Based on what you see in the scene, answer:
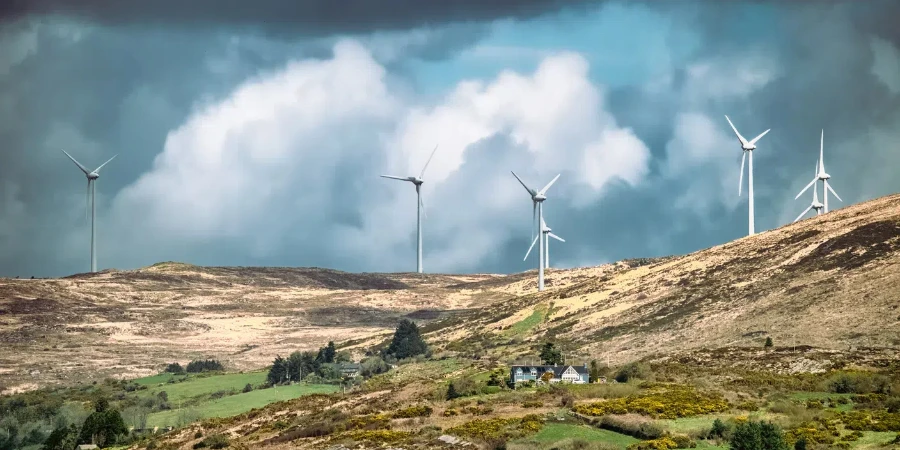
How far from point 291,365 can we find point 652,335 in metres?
46.9

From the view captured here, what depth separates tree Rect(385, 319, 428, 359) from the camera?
162000 mm

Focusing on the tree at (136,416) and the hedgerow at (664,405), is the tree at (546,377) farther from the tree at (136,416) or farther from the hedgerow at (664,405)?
the tree at (136,416)

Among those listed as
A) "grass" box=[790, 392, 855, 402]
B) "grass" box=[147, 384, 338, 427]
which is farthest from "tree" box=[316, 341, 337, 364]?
"grass" box=[790, 392, 855, 402]

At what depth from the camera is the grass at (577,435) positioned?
78812mm

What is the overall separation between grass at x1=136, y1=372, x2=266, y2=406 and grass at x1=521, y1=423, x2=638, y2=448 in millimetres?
75503

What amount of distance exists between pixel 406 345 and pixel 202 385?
2655 centimetres

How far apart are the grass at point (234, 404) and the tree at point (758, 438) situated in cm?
6840

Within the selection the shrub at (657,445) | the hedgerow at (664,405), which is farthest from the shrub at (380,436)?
the shrub at (657,445)

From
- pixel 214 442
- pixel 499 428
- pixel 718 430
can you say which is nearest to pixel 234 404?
pixel 214 442

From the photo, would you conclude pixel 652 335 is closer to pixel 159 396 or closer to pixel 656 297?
pixel 656 297

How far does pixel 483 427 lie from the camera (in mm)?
87438

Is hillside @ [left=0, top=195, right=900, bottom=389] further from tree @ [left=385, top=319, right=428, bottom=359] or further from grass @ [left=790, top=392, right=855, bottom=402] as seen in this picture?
grass @ [left=790, top=392, right=855, bottom=402]

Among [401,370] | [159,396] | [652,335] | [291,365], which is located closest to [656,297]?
[652,335]

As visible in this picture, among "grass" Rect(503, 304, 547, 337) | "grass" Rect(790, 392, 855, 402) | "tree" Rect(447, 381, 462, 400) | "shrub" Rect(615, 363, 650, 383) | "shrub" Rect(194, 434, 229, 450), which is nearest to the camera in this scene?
"grass" Rect(790, 392, 855, 402)
